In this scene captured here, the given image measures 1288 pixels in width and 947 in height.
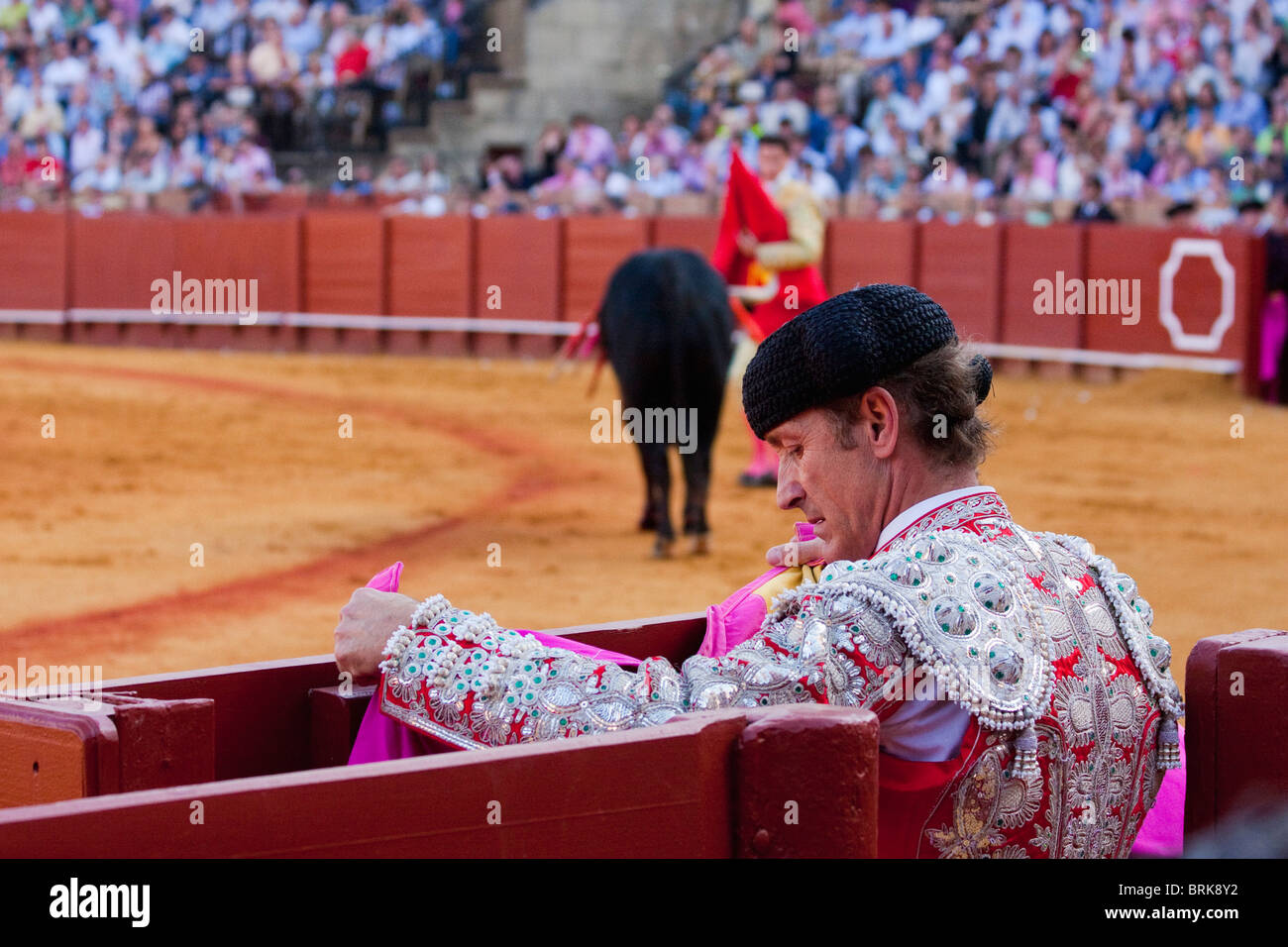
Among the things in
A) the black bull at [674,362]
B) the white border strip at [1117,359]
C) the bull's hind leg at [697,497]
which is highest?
the black bull at [674,362]

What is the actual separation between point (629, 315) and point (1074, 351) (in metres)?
6.00

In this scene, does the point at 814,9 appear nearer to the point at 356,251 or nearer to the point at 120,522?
the point at 356,251

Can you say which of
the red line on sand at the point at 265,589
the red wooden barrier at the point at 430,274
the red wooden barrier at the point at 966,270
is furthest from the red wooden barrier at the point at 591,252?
the red line on sand at the point at 265,589

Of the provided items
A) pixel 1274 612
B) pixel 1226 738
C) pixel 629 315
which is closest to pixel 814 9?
pixel 629 315

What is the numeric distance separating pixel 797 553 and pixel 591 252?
11.6 meters

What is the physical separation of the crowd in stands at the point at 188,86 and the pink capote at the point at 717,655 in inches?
549

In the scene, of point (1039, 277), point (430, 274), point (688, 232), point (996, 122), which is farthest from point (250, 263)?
point (1039, 277)

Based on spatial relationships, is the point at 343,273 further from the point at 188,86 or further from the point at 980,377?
the point at 980,377

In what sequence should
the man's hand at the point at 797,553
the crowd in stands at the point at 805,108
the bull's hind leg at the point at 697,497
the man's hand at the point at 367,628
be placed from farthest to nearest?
the crowd in stands at the point at 805,108 → the bull's hind leg at the point at 697,497 → the man's hand at the point at 797,553 → the man's hand at the point at 367,628

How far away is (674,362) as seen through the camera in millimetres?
6332

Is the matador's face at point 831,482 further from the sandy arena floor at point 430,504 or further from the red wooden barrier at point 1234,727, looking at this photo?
the sandy arena floor at point 430,504

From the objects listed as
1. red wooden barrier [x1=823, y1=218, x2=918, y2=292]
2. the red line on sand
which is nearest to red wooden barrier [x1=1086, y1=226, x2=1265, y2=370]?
red wooden barrier [x1=823, y1=218, x2=918, y2=292]

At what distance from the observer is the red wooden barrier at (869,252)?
1200cm

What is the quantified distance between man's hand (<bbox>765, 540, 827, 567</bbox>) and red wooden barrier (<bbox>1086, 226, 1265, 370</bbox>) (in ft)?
30.1
